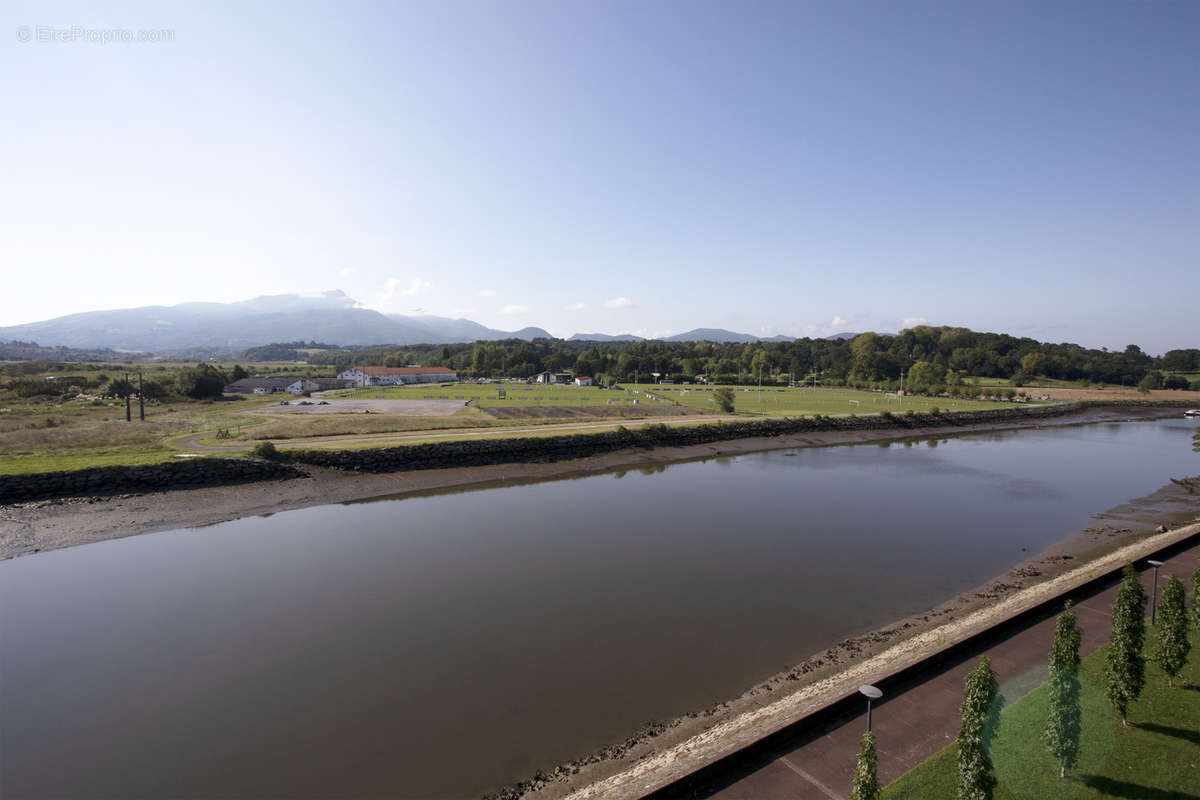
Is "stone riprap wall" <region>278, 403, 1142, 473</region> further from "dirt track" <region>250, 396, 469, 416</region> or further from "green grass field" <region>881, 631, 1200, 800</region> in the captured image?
"green grass field" <region>881, 631, 1200, 800</region>

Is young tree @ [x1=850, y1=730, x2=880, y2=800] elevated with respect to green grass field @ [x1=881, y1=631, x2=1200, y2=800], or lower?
elevated

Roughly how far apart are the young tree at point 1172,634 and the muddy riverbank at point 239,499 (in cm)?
2477

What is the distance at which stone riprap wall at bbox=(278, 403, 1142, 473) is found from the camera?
28281mm

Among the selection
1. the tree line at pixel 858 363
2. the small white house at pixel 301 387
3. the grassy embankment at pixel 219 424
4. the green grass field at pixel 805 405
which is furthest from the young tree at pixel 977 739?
the tree line at pixel 858 363

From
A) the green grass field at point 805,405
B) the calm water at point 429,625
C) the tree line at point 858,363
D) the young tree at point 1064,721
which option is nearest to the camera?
the young tree at point 1064,721

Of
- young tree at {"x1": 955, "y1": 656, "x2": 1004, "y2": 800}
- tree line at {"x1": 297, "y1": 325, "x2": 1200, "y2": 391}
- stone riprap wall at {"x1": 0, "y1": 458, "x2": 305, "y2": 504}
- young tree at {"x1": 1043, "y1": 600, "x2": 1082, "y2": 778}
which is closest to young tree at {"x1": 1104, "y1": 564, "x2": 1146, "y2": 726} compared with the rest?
young tree at {"x1": 1043, "y1": 600, "x2": 1082, "y2": 778}

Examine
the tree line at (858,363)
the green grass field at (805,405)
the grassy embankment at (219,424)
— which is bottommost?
the grassy embankment at (219,424)

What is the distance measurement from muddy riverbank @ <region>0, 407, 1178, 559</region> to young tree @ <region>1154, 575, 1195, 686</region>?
24.8 metres

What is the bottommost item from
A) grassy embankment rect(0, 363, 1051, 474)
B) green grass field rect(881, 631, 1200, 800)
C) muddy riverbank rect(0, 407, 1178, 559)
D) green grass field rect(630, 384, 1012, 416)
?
muddy riverbank rect(0, 407, 1178, 559)

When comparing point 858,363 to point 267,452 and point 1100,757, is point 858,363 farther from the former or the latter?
point 1100,757

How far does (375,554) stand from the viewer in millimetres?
17234

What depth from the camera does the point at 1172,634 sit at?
7.69 metres

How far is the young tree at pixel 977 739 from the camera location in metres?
5.20

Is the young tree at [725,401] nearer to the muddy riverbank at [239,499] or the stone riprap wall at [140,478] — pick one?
the muddy riverbank at [239,499]
